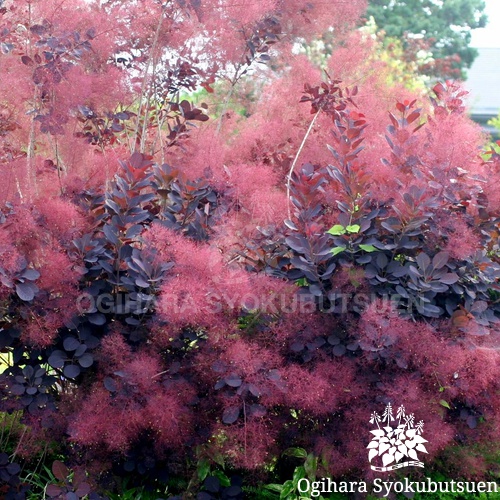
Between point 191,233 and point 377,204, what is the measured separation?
2.69ft

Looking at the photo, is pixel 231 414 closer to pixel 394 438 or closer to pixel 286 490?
pixel 286 490

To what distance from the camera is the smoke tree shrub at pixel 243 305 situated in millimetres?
2848

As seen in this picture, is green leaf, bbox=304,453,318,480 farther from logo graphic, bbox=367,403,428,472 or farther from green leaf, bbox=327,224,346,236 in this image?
green leaf, bbox=327,224,346,236

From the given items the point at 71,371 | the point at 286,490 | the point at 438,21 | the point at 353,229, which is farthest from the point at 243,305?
the point at 438,21

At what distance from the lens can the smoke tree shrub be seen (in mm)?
2848

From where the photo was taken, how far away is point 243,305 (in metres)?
2.82

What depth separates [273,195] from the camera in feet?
11.3

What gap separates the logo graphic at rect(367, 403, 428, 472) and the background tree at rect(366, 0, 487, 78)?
1783 cm

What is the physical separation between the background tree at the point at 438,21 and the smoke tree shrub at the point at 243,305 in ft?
56.9

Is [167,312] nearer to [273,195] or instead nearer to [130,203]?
[130,203]

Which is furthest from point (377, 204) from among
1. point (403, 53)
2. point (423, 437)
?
point (403, 53)

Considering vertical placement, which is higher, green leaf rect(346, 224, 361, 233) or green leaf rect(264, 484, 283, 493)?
green leaf rect(346, 224, 361, 233)

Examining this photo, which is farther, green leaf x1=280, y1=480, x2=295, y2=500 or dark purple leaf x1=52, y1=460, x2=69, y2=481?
green leaf x1=280, y1=480, x2=295, y2=500

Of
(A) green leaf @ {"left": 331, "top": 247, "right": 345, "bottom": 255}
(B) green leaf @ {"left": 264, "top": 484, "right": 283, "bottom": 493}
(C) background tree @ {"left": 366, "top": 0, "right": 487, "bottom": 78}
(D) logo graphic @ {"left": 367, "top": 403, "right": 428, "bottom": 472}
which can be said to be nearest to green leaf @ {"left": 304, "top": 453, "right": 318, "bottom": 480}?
(B) green leaf @ {"left": 264, "top": 484, "right": 283, "bottom": 493}
